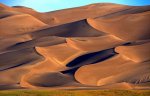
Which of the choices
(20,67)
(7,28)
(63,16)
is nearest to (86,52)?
(20,67)

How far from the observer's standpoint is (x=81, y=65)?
1954 inches

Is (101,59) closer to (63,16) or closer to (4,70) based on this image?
(4,70)

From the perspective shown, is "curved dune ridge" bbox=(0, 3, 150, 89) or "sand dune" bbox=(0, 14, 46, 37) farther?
"sand dune" bbox=(0, 14, 46, 37)

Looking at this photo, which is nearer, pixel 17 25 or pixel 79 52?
pixel 79 52

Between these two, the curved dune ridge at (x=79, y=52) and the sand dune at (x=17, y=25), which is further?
the sand dune at (x=17, y=25)

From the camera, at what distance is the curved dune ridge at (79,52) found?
4366 cm

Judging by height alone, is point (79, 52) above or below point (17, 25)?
above

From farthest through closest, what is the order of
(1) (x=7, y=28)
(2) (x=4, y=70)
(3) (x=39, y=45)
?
(1) (x=7, y=28), (3) (x=39, y=45), (2) (x=4, y=70)

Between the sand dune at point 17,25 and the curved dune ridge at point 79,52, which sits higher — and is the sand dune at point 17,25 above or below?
below

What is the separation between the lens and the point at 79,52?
2191 inches

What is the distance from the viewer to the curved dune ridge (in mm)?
43656

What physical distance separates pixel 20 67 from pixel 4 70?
4.81 ft

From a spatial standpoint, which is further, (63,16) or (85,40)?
(63,16)

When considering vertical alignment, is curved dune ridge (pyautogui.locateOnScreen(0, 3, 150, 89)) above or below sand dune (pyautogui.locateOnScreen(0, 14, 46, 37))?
above
